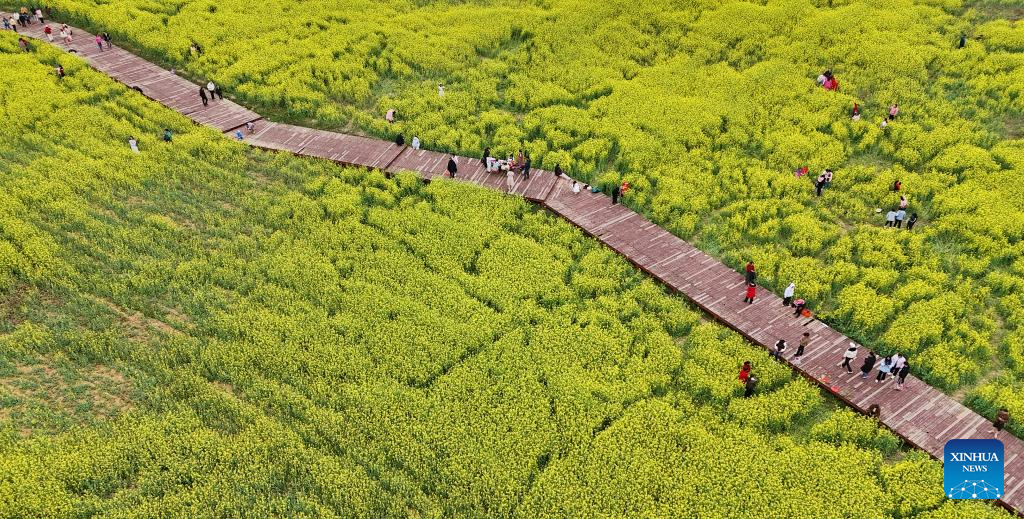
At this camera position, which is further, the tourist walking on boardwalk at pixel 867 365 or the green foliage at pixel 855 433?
the tourist walking on boardwalk at pixel 867 365

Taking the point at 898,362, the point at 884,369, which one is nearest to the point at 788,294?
the point at 884,369

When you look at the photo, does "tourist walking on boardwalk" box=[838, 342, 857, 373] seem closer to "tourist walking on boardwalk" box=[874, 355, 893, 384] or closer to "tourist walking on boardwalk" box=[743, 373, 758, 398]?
"tourist walking on boardwalk" box=[874, 355, 893, 384]

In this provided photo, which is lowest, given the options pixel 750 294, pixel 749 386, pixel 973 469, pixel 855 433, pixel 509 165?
pixel 973 469

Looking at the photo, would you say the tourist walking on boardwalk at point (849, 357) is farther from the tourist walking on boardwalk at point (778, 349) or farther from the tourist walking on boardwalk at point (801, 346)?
the tourist walking on boardwalk at point (778, 349)

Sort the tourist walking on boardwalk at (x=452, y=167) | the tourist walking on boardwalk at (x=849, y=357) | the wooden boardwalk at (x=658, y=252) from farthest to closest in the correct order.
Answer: the tourist walking on boardwalk at (x=452, y=167) → the tourist walking on boardwalk at (x=849, y=357) → the wooden boardwalk at (x=658, y=252)

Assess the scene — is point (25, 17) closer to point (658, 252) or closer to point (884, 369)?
point (658, 252)

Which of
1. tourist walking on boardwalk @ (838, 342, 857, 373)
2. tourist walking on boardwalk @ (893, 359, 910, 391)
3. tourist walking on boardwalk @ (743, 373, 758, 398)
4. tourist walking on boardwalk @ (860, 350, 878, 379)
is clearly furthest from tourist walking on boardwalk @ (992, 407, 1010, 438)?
tourist walking on boardwalk @ (743, 373, 758, 398)

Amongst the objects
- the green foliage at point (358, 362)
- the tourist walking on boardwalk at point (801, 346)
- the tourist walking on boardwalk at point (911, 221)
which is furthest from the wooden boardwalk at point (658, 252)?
the tourist walking on boardwalk at point (911, 221)
